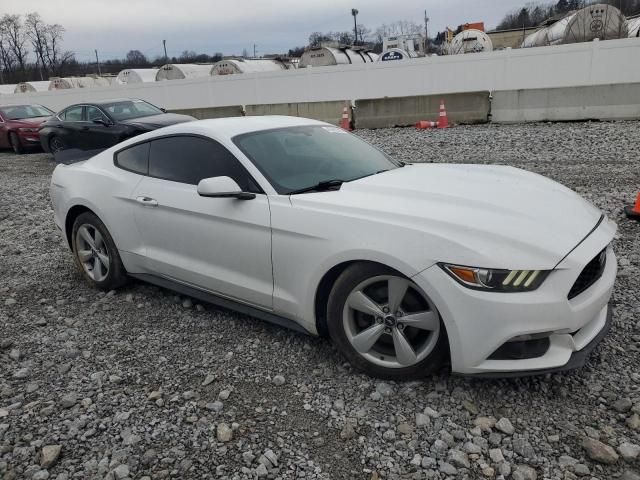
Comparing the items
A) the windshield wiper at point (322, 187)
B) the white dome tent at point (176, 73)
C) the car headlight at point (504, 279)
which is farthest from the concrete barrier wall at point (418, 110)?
the white dome tent at point (176, 73)

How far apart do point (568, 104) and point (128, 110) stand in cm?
1064

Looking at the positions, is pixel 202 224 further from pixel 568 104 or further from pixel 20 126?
→ pixel 20 126

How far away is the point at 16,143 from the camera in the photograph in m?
15.4

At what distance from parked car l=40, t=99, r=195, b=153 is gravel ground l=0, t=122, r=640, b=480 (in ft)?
25.4

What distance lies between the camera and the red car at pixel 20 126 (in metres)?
15.0

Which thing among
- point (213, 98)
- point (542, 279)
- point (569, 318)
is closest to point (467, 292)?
point (542, 279)

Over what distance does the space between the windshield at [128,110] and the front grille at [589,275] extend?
1114 cm

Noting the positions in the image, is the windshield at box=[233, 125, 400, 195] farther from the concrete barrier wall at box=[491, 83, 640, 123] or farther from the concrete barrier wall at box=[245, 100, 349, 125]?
the concrete barrier wall at box=[245, 100, 349, 125]

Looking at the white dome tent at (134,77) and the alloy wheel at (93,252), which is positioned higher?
the white dome tent at (134,77)

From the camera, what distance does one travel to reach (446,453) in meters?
2.46

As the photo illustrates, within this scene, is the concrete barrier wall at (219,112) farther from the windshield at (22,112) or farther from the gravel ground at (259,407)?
the gravel ground at (259,407)

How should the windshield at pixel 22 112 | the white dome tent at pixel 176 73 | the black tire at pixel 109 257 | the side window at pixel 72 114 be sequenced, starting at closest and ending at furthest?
the black tire at pixel 109 257, the side window at pixel 72 114, the windshield at pixel 22 112, the white dome tent at pixel 176 73

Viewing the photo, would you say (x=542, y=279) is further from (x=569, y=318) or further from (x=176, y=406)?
(x=176, y=406)

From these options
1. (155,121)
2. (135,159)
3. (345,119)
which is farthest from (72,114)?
(135,159)
